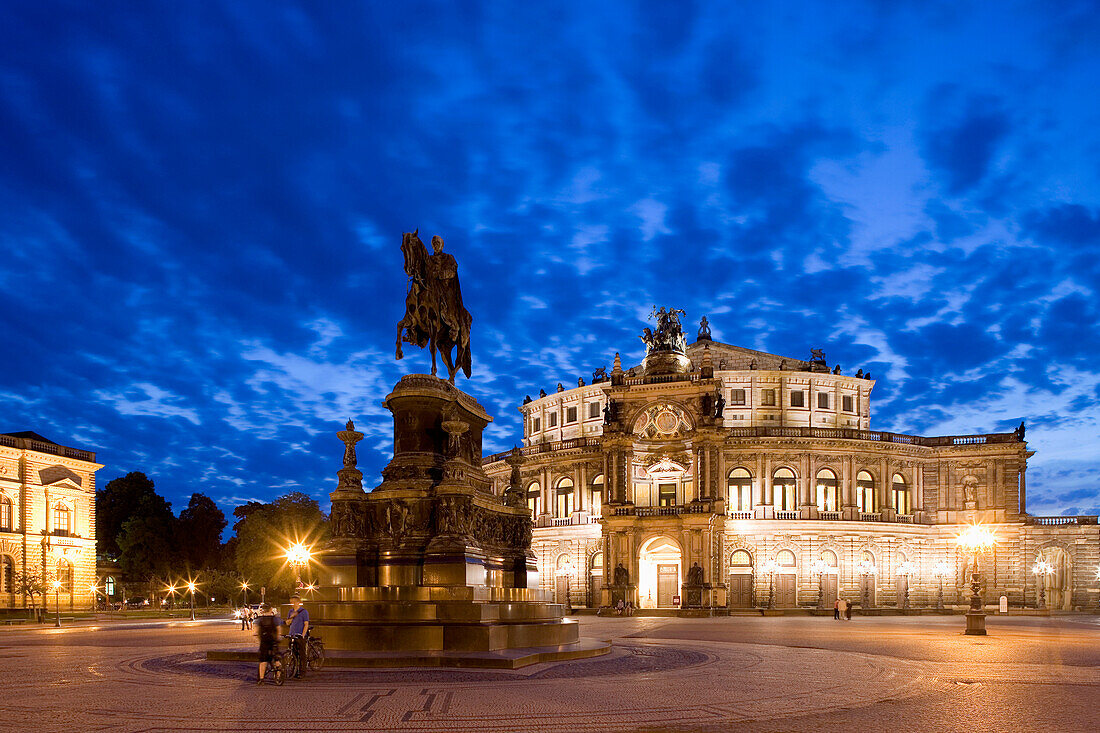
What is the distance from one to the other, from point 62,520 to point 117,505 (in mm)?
19187

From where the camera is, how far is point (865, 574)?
75875 mm

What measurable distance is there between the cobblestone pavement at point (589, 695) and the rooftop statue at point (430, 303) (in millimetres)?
8732

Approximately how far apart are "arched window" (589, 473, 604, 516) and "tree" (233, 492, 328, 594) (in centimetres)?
2197

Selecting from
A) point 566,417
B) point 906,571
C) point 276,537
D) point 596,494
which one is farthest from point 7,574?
point 906,571

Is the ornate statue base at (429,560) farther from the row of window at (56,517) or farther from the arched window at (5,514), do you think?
the row of window at (56,517)

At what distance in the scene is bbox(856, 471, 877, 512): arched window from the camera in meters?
78.6

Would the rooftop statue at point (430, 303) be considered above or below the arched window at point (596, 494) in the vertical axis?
above

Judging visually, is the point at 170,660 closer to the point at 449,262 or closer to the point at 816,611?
the point at 449,262

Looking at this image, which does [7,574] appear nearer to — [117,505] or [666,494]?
[117,505]

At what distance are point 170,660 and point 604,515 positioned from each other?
54.2m

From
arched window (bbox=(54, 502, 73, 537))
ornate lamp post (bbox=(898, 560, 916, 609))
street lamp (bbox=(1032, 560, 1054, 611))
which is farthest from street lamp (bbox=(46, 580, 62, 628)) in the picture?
street lamp (bbox=(1032, 560, 1054, 611))

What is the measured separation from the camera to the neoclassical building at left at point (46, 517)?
76.3m

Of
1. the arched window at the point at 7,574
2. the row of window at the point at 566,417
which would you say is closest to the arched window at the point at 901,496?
the row of window at the point at 566,417

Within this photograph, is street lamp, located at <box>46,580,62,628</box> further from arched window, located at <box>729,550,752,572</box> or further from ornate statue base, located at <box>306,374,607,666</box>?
arched window, located at <box>729,550,752,572</box>
